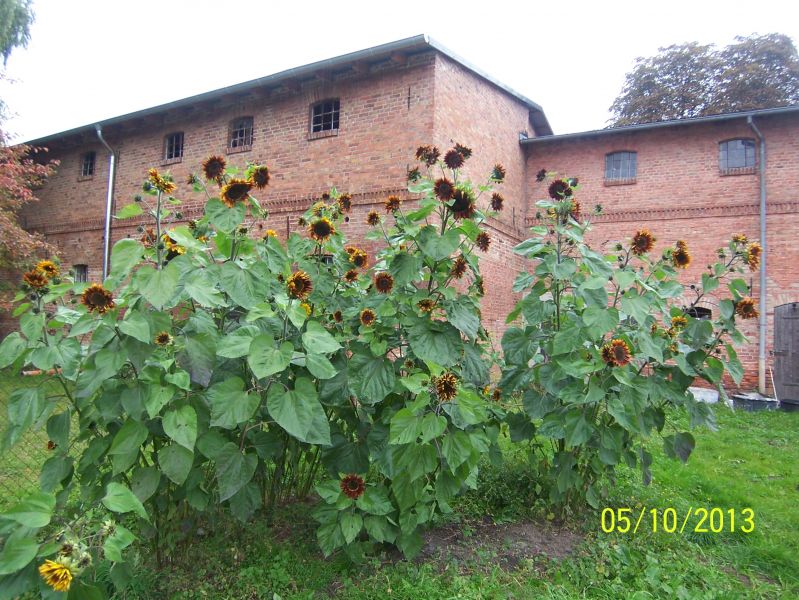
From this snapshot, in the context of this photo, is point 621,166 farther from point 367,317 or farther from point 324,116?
point 367,317

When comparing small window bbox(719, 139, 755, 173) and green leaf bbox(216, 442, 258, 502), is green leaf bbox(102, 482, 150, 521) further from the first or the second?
small window bbox(719, 139, 755, 173)

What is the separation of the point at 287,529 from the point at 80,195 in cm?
1350

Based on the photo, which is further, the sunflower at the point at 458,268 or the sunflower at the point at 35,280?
the sunflower at the point at 458,268

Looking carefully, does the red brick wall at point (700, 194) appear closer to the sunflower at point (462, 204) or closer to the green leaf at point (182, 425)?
the sunflower at point (462, 204)

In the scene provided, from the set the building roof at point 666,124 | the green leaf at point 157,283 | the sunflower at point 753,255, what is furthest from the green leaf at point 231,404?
the building roof at point 666,124

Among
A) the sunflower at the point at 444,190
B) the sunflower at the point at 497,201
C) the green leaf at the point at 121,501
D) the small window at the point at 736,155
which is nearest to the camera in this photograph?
the green leaf at the point at 121,501

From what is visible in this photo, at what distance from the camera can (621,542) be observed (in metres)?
2.80

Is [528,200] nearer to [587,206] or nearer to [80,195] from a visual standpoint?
[587,206]

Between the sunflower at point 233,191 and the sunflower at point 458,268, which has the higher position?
the sunflower at point 233,191

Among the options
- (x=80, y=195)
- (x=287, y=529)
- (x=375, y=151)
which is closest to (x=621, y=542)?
(x=287, y=529)

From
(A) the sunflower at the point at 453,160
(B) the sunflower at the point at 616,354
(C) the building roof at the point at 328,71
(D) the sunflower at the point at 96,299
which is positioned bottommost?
(B) the sunflower at the point at 616,354

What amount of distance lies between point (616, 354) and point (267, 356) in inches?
61.2
